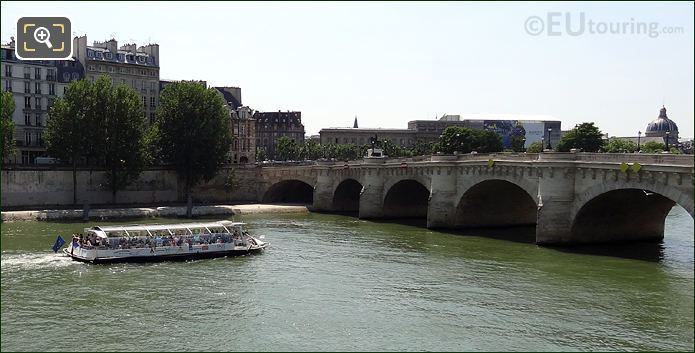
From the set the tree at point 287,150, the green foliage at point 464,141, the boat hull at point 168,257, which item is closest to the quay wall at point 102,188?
the boat hull at point 168,257

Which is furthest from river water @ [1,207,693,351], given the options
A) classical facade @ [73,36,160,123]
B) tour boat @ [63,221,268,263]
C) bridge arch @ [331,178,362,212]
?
classical facade @ [73,36,160,123]

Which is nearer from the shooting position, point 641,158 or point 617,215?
point 641,158

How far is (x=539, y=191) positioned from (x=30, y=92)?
253 feet

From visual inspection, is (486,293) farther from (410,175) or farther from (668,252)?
(410,175)

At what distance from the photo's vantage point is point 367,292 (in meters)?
42.0

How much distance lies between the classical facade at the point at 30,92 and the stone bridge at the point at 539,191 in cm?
4435

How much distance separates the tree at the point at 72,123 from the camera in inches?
3484

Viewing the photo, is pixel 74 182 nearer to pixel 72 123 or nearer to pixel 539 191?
pixel 72 123

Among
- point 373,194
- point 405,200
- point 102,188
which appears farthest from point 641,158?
point 102,188

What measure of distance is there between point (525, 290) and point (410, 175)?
38.6 m

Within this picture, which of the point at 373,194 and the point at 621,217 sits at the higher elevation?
the point at 373,194

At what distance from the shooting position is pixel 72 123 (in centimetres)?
8844

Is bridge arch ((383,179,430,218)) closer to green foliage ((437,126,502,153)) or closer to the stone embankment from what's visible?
the stone embankment

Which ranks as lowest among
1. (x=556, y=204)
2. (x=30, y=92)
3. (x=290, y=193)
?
(x=290, y=193)
